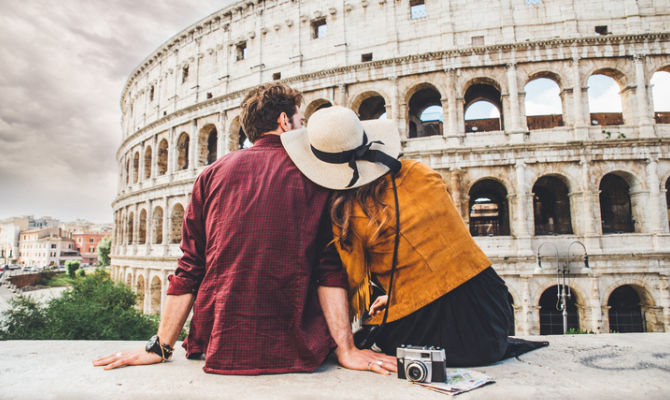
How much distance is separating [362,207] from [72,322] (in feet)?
36.8

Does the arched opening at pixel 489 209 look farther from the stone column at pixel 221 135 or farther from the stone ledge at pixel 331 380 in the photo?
the stone ledge at pixel 331 380

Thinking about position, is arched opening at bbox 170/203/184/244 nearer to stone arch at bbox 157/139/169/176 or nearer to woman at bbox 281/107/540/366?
stone arch at bbox 157/139/169/176

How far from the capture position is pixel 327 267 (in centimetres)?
201

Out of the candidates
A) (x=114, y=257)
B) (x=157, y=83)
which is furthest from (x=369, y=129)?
(x=114, y=257)

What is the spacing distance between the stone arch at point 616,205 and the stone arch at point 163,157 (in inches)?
861

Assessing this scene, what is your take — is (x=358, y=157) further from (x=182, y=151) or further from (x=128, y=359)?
(x=182, y=151)

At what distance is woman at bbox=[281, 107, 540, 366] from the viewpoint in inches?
75.2

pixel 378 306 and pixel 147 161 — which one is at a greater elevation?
pixel 147 161

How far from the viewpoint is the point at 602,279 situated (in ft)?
38.3

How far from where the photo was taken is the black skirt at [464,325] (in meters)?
1.90

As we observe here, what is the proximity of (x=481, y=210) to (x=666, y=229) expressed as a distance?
8581 millimetres

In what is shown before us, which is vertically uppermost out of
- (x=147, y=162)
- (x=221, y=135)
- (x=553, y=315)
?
(x=221, y=135)

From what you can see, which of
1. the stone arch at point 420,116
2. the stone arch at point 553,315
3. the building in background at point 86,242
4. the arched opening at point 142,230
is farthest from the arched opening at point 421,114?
the building in background at point 86,242

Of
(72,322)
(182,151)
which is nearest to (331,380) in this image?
(72,322)
